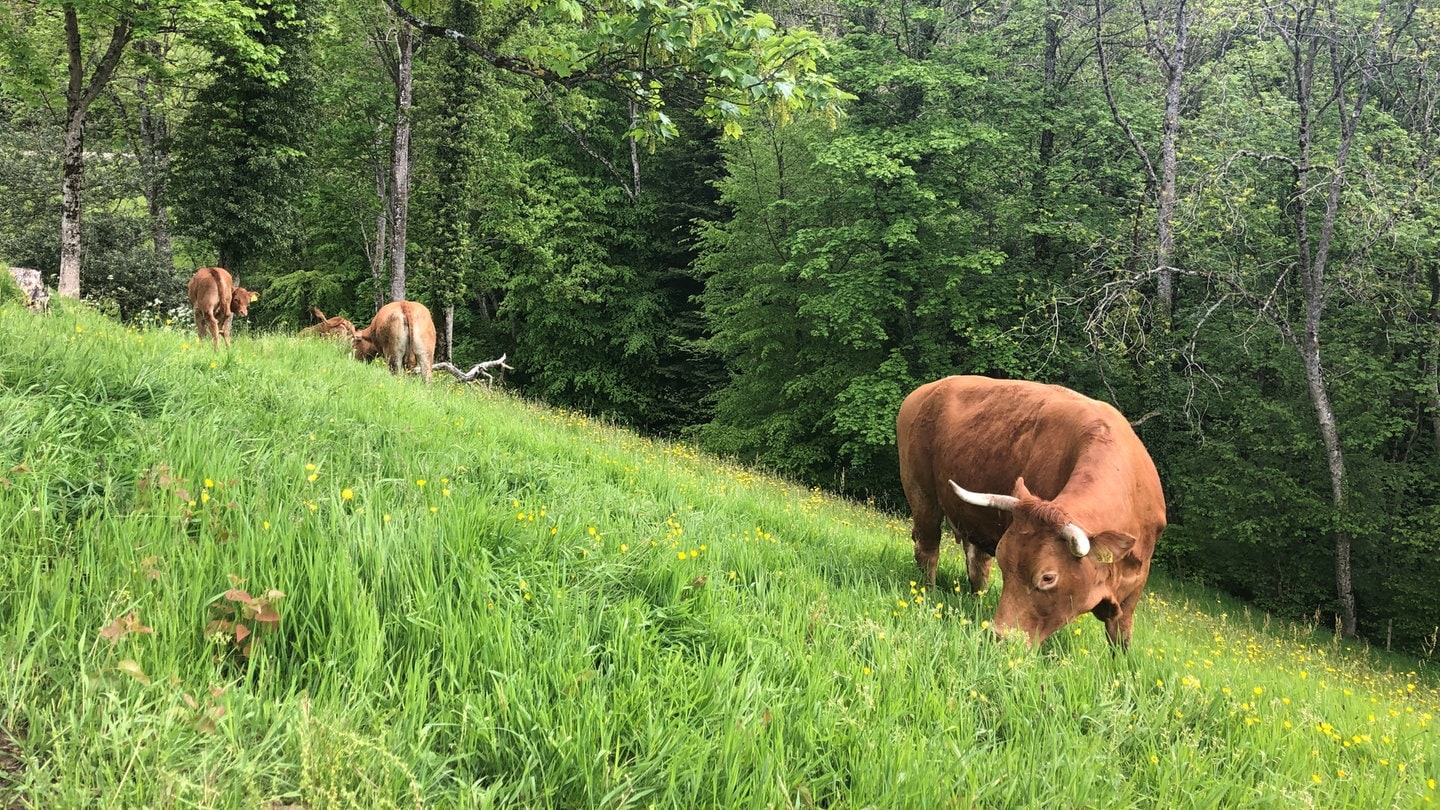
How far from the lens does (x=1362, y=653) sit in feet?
38.6

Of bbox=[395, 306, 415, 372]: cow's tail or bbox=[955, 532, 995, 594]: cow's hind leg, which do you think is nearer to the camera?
bbox=[955, 532, 995, 594]: cow's hind leg

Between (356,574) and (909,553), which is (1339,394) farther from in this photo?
(356,574)

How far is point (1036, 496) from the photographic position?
488 cm

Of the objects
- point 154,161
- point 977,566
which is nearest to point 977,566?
point 977,566

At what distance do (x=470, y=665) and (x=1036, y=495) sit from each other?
408cm

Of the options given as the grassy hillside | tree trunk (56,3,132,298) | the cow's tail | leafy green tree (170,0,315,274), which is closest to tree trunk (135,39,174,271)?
leafy green tree (170,0,315,274)

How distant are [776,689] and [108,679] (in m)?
2.06

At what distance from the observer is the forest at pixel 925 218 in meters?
13.8

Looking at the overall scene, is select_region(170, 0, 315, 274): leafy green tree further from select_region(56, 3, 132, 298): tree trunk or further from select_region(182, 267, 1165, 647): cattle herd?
select_region(182, 267, 1165, 647): cattle herd

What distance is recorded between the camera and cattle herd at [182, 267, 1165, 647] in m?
4.17

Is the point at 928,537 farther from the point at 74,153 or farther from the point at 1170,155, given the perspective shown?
the point at 74,153

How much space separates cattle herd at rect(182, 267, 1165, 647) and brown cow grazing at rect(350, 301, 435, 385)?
27.4 feet

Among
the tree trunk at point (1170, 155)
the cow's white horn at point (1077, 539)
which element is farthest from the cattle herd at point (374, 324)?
the tree trunk at point (1170, 155)

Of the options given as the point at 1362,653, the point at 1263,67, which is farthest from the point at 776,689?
the point at 1263,67
